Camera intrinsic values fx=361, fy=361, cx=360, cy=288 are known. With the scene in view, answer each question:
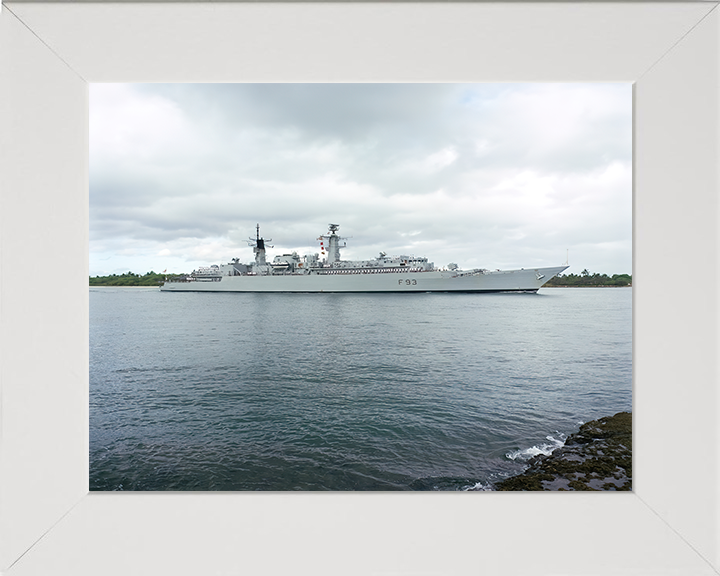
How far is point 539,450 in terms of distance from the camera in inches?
144

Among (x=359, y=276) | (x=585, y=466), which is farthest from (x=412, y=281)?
(x=585, y=466)

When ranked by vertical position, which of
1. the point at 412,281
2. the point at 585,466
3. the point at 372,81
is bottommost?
the point at 585,466

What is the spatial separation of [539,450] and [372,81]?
150 inches

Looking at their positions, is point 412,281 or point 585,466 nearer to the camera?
point 585,466

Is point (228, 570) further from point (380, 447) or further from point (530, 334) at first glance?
point (530, 334)

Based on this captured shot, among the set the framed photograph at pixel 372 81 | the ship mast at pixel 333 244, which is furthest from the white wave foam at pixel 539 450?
the ship mast at pixel 333 244

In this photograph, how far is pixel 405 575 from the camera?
956 mm

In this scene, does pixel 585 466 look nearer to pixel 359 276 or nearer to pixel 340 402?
pixel 340 402

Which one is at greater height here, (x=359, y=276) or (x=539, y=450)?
(x=359, y=276)

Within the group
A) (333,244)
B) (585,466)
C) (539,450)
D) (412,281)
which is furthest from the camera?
(333,244)

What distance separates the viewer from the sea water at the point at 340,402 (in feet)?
10.6

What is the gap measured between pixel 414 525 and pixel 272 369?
630cm
